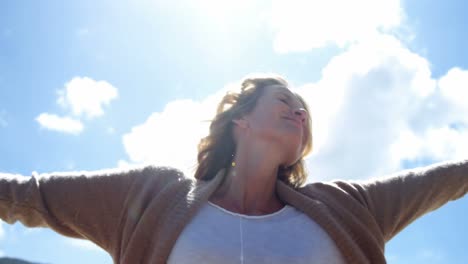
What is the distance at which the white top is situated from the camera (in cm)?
260

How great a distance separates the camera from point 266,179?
336 centimetres

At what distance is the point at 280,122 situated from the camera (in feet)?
10.8

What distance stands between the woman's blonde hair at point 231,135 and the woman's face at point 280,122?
116 mm

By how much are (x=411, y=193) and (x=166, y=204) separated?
1.59 meters

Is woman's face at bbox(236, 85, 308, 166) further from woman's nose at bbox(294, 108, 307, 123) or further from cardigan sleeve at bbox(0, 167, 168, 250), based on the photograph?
cardigan sleeve at bbox(0, 167, 168, 250)

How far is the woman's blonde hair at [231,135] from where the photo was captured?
3555 mm

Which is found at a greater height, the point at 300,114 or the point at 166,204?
the point at 300,114

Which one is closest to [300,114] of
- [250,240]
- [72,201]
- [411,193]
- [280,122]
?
[280,122]

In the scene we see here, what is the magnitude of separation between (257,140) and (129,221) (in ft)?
3.30

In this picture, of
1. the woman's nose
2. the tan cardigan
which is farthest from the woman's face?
the tan cardigan

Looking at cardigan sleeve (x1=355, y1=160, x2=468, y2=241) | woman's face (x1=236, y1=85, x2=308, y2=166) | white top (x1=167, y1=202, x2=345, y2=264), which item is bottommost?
white top (x1=167, y1=202, x2=345, y2=264)

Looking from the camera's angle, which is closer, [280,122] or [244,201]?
[244,201]

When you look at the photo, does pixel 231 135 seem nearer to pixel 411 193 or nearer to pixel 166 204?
pixel 166 204

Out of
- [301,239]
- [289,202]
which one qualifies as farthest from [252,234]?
[289,202]
